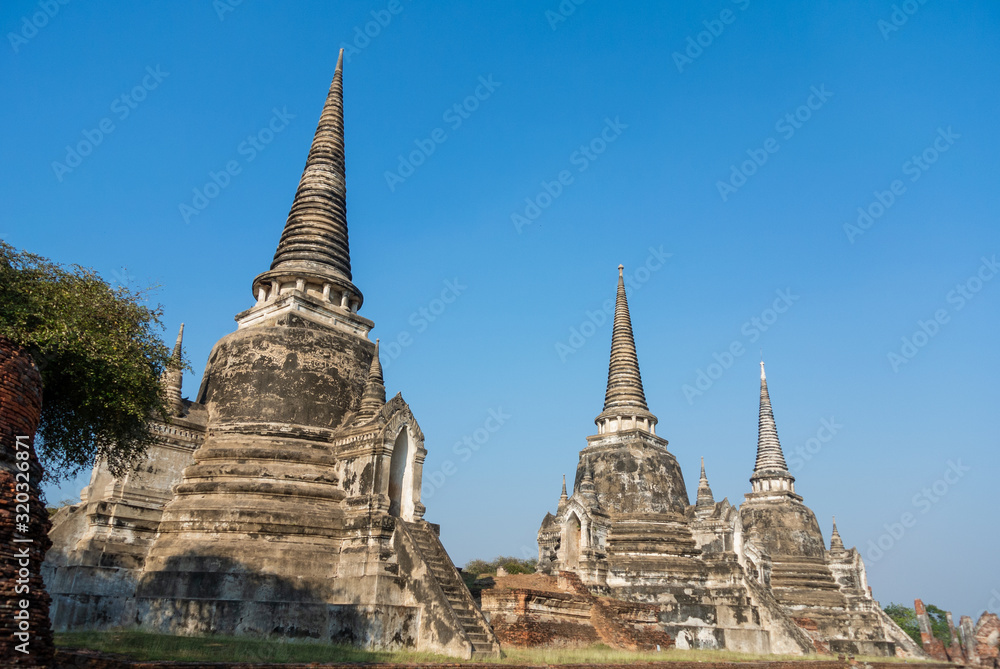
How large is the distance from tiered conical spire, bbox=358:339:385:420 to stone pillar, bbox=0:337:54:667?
371 inches

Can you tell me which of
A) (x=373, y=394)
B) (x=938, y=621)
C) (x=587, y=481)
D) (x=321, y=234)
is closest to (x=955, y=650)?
(x=587, y=481)

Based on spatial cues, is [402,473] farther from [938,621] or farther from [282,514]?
[938,621]

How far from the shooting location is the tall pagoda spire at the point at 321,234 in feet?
71.2

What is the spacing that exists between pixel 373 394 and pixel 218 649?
7571mm

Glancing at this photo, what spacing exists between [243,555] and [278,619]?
1651mm

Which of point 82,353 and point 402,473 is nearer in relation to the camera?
point 82,353

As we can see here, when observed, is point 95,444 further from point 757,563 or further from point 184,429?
point 757,563

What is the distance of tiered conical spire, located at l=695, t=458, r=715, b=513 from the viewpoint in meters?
28.0

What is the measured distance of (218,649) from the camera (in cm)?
1297

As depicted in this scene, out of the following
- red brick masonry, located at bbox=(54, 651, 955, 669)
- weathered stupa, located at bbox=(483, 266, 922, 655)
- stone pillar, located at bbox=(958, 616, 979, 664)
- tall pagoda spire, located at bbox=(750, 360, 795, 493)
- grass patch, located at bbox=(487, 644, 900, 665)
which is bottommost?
red brick masonry, located at bbox=(54, 651, 955, 669)

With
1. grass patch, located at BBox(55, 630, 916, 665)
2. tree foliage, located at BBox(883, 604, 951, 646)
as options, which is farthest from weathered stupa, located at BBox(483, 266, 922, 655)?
tree foliage, located at BBox(883, 604, 951, 646)

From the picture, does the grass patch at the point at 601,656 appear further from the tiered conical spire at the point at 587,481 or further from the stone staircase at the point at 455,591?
the tiered conical spire at the point at 587,481

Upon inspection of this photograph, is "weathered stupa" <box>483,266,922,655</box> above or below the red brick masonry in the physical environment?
above

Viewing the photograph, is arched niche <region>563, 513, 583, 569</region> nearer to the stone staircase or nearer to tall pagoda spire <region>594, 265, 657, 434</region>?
tall pagoda spire <region>594, 265, 657, 434</region>
